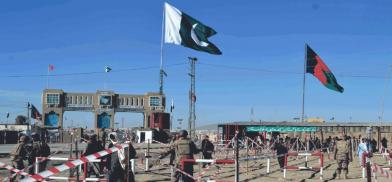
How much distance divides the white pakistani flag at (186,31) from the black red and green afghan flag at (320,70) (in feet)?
64.7

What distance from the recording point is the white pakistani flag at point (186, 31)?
20328 millimetres

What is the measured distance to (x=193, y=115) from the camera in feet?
163

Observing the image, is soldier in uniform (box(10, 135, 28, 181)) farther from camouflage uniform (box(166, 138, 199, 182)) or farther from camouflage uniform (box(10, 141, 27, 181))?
camouflage uniform (box(166, 138, 199, 182))

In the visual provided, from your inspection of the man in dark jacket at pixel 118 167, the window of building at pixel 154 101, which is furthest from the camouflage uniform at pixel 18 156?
the window of building at pixel 154 101

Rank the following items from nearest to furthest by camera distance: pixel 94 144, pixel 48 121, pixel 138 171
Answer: pixel 94 144 < pixel 138 171 < pixel 48 121

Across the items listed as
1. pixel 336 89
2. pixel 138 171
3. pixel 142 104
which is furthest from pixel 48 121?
pixel 138 171

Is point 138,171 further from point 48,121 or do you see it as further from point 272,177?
point 48,121

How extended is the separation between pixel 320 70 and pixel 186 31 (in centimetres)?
2239

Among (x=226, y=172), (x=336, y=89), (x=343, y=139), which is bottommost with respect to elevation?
(x=226, y=172)

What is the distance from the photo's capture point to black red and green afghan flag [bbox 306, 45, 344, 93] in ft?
128

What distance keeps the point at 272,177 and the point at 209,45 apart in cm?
521

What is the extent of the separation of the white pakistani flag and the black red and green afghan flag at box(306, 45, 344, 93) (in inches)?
777

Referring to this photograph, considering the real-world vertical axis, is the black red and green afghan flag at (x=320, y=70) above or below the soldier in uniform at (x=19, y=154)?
above

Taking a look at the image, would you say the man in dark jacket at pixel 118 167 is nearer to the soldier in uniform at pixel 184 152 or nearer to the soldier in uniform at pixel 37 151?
the soldier in uniform at pixel 184 152
